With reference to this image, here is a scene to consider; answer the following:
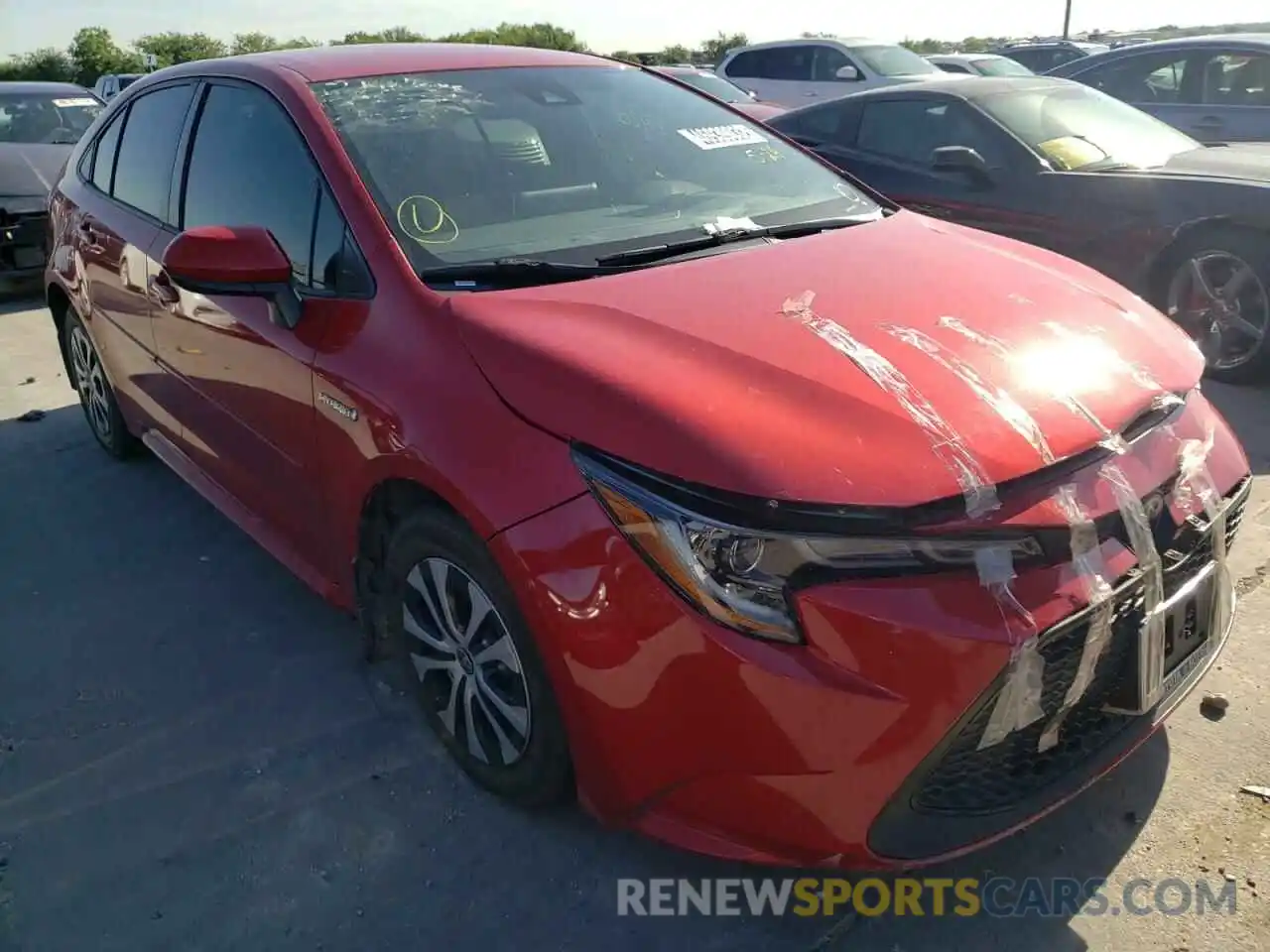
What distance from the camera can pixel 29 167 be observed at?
27.5ft

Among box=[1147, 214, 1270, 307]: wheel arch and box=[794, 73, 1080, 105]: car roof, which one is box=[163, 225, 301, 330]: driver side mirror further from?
box=[794, 73, 1080, 105]: car roof

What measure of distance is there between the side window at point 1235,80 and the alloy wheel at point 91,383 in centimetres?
791

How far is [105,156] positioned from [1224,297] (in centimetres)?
488

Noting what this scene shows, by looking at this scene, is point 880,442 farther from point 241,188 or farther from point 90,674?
point 90,674

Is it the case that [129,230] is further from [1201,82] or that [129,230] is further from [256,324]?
[1201,82]

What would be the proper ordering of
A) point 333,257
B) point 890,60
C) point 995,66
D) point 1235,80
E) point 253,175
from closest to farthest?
1. point 333,257
2. point 253,175
3. point 1235,80
4. point 890,60
5. point 995,66

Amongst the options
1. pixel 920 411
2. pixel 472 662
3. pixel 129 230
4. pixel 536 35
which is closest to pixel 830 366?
pixel 920 411

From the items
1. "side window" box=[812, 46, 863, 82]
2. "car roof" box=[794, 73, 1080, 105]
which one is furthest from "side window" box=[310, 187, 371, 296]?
"side window" box=[812, 46, 863, 82]

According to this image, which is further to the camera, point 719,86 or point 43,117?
point 719,86

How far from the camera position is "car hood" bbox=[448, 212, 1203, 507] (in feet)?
6.26

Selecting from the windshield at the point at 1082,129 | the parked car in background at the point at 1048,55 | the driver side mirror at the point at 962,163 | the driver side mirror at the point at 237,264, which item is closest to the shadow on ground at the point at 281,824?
the driver side mirror at the point at 237,264

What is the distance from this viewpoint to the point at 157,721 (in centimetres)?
293

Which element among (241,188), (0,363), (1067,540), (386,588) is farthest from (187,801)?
(0,363)

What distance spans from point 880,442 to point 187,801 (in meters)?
1.86
